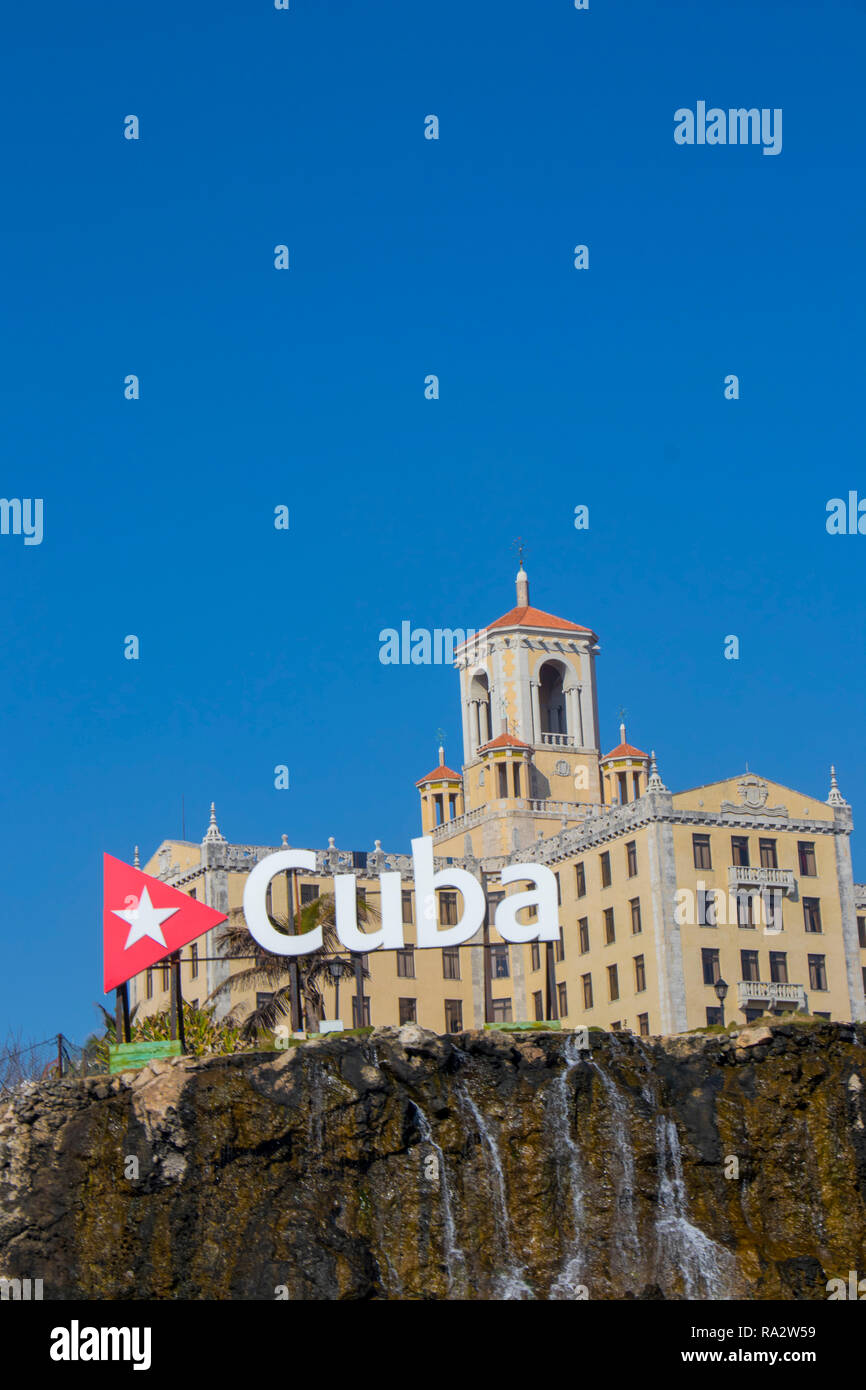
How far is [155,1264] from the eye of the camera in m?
76.8

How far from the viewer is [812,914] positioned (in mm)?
126125

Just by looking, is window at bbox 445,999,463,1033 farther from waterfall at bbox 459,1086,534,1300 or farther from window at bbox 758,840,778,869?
waterfall at bbox 459,1086,534,1300

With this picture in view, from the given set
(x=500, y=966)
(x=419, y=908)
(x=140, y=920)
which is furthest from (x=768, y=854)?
(x=140, y=920)

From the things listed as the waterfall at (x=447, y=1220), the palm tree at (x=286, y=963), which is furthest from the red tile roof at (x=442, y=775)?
the waterfall at (x=447, y=1220)

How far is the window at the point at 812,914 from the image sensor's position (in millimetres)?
125688

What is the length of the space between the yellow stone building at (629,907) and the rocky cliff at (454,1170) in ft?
108

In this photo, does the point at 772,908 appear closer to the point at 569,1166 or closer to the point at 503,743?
the point at 503,743

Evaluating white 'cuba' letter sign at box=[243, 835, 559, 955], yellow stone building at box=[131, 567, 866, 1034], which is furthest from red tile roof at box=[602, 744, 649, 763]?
white 'cuba' letter sign at box=[243, 835, 559, 955]

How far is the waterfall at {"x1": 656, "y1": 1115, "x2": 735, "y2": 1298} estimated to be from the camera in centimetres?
8000

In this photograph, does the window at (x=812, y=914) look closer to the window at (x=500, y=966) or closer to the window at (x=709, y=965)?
the window at (x=709, y=965)
